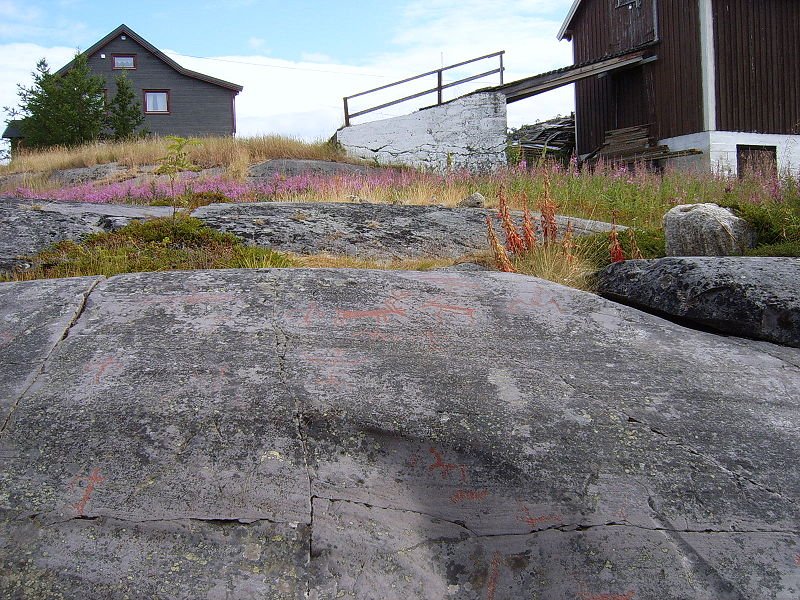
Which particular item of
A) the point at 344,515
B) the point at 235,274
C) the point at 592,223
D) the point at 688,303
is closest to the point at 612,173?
the point at 592,223

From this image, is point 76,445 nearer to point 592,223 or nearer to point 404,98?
point 592,223

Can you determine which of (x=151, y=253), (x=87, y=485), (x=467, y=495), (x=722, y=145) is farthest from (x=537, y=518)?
(x=722, y=145)

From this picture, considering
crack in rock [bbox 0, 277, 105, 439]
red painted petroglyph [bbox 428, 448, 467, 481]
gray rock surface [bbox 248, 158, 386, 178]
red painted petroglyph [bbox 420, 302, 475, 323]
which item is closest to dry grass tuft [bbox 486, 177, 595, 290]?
red painted petroglyph [bbox 420, 302, 475, 323]

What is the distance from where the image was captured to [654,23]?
17859 mm

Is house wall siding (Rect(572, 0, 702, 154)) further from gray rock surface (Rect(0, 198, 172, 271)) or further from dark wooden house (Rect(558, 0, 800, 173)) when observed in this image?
gray rock surface (Rect(0, 198, 172, 271))

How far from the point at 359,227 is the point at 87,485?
421 cm

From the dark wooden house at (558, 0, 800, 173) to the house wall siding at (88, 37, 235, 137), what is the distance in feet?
69.7

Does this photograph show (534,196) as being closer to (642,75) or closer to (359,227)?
(359,227)

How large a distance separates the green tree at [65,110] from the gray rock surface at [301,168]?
12.2m

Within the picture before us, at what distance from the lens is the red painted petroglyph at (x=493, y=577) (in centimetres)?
239

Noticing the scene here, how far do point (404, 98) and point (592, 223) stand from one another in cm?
1290

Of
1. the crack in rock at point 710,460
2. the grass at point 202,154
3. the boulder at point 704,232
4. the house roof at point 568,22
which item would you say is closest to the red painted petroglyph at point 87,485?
the crack in rock at point 710,460

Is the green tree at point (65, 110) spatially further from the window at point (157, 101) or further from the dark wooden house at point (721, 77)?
the dark wooden house at point (721, 77)

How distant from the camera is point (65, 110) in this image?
24.0 meters
